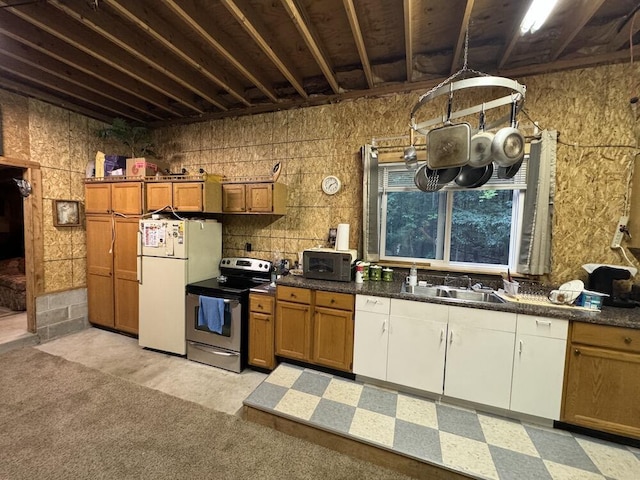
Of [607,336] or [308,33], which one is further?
[308,33]

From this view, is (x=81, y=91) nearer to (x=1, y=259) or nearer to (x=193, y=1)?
(x=193, y=1)

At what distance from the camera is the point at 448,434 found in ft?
6.26

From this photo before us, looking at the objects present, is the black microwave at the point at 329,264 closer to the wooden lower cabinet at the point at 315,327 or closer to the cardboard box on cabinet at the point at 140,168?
the wooden lower cabinet at the point at 315,327

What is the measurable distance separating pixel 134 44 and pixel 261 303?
2.67 meters

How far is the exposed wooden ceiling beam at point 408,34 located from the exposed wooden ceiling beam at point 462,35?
1.23ft

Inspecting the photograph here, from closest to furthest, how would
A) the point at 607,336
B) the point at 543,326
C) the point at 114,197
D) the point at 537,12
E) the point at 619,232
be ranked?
the point at 537,12
the point at 607,336
the point at 543,326
the point at 619,232
the point at 114,197

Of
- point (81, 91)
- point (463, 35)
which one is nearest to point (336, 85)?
point (463, 35)

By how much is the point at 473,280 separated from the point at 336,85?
2590mm

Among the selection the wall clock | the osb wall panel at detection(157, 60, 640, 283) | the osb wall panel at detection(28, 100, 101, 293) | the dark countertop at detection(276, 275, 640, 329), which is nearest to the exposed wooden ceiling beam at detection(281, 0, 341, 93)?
the osb wall panel at detection(157, 60, 640, 283)

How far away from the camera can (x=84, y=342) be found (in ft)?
11.2

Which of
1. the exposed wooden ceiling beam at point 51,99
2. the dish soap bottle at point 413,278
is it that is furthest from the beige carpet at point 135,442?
the exposed wooden ceiling beam at point 51,99

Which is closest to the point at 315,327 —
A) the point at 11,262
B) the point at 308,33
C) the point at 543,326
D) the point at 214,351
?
the point at 214,351

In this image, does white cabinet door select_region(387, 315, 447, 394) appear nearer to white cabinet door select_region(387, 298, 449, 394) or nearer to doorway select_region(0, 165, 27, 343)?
white cabinet door select_region(387, 298, 449, 394)

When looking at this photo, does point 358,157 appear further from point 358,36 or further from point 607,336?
point 607,336
